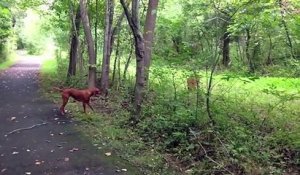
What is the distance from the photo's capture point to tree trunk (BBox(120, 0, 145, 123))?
27.7 ft

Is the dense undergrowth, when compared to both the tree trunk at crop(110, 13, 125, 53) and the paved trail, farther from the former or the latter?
the tree trunk at crop(110, 13, 125, 53)


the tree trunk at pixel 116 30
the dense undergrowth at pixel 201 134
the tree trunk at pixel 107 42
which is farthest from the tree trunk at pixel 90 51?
the dense undergrowth at pixel 201 134

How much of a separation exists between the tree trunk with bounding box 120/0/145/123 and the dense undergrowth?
0.24 meters

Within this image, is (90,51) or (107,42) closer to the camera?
(107,42)

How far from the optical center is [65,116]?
1015 centimetres

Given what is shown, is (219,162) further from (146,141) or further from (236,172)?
(146,141)

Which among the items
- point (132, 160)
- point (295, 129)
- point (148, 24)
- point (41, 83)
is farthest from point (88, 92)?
point (41, 83)

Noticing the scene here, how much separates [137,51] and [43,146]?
9.57 feet

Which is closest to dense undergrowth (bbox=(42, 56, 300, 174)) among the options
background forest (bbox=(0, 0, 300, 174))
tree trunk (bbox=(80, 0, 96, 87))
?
background forest (bbox=(0, 0, 300, 174))

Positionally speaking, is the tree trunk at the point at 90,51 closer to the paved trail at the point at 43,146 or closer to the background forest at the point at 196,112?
the background forest at the point at 196,112

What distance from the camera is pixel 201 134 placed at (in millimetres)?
6898

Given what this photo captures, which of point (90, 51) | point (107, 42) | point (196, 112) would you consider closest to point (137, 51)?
point (196, 112)

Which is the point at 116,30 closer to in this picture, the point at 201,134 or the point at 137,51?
the point at 137,51

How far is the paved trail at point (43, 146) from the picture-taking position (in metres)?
6.22
